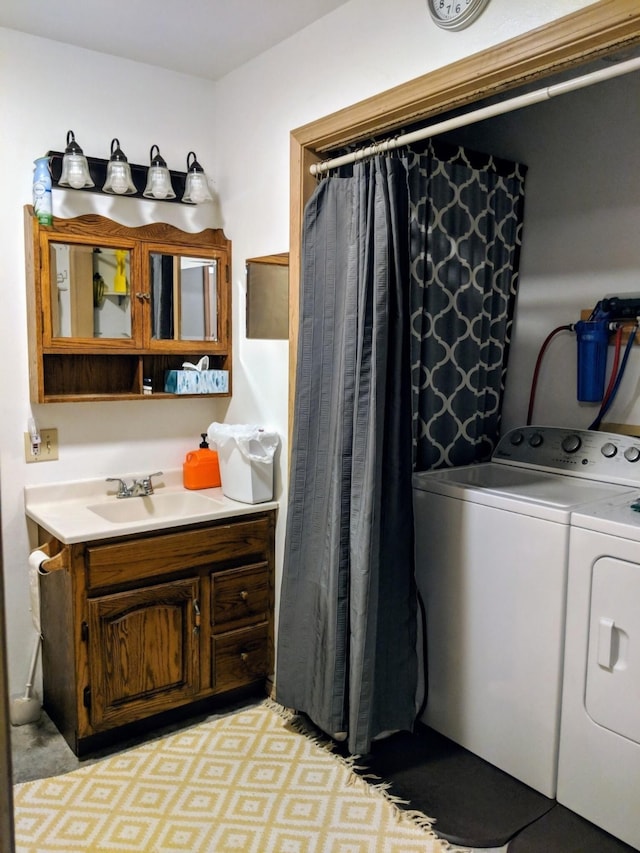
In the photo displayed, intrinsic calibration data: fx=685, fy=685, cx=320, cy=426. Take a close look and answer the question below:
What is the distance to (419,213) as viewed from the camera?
247 centimetres

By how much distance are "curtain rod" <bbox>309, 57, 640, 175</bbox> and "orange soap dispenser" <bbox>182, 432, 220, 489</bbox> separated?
1.24m

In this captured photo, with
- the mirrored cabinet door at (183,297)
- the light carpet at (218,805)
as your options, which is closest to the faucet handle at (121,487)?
the mirrored cabinet door at (183,297)

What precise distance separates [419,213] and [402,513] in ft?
3.53

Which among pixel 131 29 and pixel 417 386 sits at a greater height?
pixel 131 29

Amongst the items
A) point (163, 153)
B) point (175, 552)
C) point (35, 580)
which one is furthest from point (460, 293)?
point (35, 580)

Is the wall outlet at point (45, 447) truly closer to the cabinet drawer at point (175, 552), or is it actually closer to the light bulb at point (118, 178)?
the cabinet drawer at point (175, 552)

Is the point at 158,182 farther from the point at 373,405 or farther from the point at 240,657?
the point at 240,657

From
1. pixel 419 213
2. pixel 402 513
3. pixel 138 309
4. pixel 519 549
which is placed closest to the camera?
pixel 519 549

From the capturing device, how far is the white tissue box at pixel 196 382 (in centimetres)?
282

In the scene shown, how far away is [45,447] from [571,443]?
2.01 m

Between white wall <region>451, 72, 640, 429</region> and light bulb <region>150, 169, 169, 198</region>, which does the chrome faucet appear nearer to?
light bulb <region>150, 169, 169, 198</region>

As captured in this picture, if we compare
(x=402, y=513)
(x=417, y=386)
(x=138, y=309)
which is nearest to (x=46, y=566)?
(x=138, y=309)

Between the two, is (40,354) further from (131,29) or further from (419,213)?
(419,213)

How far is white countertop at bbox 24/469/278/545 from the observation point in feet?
7.66
